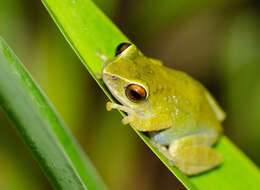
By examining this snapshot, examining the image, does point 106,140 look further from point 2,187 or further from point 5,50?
point 5,50

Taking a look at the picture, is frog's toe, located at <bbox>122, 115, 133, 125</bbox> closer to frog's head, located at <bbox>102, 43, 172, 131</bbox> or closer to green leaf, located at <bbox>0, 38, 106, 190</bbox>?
frog's head, located at <bbox>102, 43, 172, 131</bbox>

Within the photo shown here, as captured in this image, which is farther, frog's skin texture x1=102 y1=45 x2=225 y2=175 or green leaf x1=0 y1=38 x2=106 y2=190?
frog's skin texture x1=102 y1=45 x2=225 y2=175

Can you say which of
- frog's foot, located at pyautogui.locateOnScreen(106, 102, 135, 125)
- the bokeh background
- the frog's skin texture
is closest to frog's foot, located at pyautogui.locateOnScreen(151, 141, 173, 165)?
the frog's skin texture

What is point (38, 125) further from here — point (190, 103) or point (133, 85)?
point (190, 103)

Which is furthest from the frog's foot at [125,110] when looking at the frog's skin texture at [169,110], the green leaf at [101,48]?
the green leaf at [101,48]

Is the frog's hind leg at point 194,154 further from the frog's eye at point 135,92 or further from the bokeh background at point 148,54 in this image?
the bokeh background at point 148,54

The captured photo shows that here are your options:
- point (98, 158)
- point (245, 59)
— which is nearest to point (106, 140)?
point (98, 158)

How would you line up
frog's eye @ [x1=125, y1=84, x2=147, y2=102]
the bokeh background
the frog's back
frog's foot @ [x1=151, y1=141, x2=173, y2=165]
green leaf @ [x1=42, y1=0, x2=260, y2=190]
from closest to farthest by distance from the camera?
green leaf @ [x1=42, y1=0, x2=260, y2=190], frog's eye @ [x1=125, y1=84, x2=147, y2=102], frog's foot @ [x1=151, y1=141, x2=173, y2=165], the frog's back, the bokeh background
